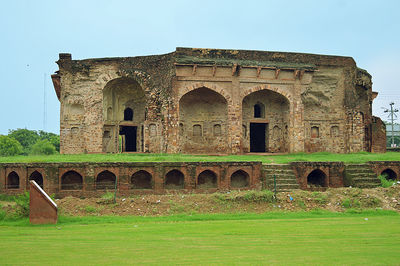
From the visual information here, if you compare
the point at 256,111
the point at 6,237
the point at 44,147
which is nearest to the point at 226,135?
the point at 256,111

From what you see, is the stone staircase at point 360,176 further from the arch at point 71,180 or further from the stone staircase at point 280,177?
the arch at point 71,180

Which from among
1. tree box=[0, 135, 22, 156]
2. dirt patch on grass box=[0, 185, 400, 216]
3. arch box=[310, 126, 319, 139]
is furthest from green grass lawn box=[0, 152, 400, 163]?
tree box=[0, 135, 22, 156]

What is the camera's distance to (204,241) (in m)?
7.95

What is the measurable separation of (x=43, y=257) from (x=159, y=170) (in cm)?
882

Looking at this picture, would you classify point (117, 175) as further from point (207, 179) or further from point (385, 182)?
point (385, 182)

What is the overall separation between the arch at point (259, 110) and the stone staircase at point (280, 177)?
9.76 metres

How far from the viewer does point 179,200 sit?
13.3 m

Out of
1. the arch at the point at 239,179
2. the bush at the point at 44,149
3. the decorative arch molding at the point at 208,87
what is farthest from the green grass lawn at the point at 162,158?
the bush at the point at 44,149

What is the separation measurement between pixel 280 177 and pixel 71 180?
28.6 feet

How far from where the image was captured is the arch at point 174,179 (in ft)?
52.5

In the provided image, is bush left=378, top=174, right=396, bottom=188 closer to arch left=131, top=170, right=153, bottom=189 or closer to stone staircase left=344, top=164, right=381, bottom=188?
stone staircase left=344, top=164, right=381, bottom=188

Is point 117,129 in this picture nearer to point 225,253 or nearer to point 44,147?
point 225,253

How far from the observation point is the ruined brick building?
2278 cm

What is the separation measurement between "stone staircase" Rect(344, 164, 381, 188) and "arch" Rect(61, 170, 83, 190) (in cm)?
1145
